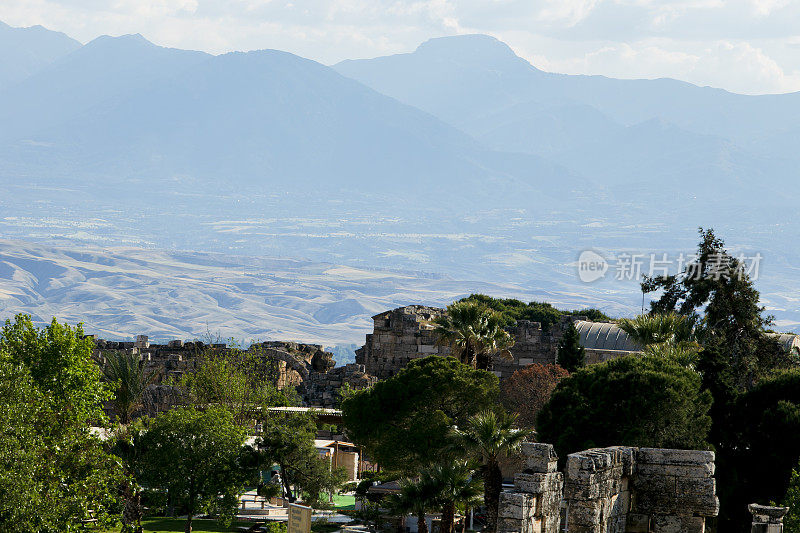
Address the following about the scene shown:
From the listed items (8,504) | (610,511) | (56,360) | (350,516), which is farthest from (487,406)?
(610,511)

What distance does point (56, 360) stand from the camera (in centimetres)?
3250

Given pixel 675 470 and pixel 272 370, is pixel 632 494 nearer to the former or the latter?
pixel 675 470

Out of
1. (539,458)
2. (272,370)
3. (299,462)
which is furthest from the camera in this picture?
(272,370)

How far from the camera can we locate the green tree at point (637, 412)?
128 feet

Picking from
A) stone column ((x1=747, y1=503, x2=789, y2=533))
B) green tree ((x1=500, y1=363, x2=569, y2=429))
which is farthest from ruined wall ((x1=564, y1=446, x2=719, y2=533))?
green tree ((x1=500, y1=363, x2=569, y2=429))

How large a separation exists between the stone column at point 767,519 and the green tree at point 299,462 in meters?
27.4

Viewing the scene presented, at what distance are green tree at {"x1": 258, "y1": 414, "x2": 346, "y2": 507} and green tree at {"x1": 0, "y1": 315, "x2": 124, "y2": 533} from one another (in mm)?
13536

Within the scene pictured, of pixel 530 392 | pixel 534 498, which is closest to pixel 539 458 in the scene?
pixel 534 498

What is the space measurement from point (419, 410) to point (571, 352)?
72.8 feet

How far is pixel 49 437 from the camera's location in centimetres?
2952

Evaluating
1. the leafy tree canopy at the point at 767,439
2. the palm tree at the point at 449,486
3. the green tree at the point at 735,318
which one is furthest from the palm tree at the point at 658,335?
the palm tree at the point at 449,486

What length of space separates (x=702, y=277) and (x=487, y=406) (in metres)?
20.7

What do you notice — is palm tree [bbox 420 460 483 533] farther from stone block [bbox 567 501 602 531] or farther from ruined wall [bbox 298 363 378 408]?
ruined wall [bbox 298 363 378 408]

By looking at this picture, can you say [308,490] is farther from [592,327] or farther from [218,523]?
[592,327]
